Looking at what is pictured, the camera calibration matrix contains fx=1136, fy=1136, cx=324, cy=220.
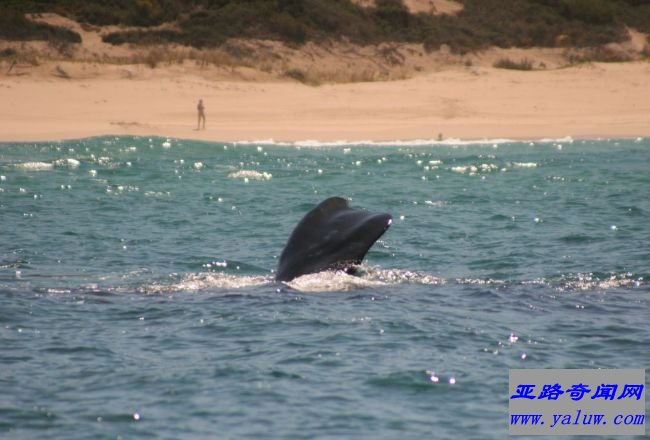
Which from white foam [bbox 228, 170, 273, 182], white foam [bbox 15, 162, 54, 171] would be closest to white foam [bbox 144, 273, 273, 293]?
white foam [bbox 228, 170, 273, 182]

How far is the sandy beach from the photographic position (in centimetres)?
3744

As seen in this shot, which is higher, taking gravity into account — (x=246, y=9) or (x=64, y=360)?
(x=246, y=9)

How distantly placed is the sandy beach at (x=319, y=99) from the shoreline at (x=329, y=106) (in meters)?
0.04

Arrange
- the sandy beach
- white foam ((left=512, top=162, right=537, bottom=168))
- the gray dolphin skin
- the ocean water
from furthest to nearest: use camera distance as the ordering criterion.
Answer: the sandy beach → white foam ((left=512, top=162, right=537, bottom=168)) → the gray dolphin skin → the ocean water

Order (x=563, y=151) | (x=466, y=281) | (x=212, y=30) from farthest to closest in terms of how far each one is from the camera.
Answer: (x=212, y=30) < (x=563, y=151) < (x=466, y=281)

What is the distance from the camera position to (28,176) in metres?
25.9

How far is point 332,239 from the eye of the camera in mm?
11305

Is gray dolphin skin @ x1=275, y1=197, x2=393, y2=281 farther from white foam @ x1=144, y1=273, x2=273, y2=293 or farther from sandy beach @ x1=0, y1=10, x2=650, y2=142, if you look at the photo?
sandy beach @ x1=0, y1=10, x2=650, y2=142

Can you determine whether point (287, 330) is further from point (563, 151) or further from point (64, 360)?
point (563, 151)

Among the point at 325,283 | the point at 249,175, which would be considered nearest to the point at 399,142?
the point at 249,175

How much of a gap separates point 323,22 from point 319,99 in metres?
9.96

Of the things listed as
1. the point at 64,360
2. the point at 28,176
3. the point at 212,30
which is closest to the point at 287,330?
the point at 64,360

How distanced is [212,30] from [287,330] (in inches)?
1550

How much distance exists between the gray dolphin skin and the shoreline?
2406 centimetres
